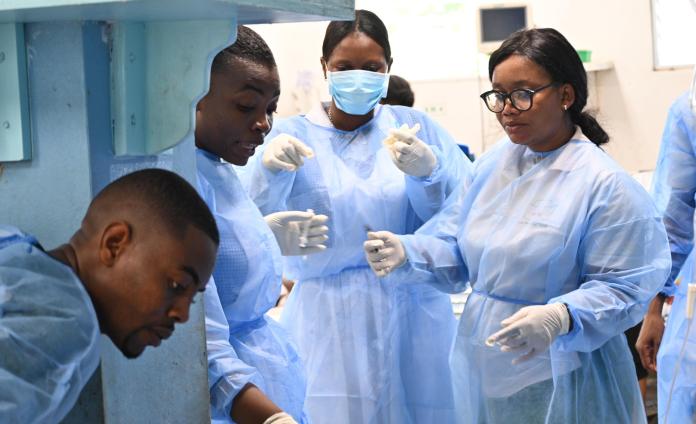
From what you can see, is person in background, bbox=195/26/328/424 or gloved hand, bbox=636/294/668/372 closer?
person in background, bbox=195/26/328/424

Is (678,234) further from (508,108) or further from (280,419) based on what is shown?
(280,419)

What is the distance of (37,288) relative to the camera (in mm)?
969

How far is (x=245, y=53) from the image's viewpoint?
1.67 m

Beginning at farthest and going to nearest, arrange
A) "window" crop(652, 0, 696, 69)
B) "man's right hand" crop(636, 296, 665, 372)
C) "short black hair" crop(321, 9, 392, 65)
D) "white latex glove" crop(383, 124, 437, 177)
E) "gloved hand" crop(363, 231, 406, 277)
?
1. "window" crop(652, 0, 696, 69)
2. "man's right hand" crop(636, 296, 665, 372)
3. "short black hair" crop(321, 9, 392, 65)
4. "white latex glove" crop(383, 124, 437, 177)
5. "gloved hand" crop(363, 231, 406, 277)

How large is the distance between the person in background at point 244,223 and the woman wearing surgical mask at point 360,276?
2.07 feet

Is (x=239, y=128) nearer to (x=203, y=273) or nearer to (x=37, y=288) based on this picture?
(x=203, y=273)

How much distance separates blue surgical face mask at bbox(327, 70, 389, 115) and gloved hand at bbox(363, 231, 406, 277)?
0.38 meters

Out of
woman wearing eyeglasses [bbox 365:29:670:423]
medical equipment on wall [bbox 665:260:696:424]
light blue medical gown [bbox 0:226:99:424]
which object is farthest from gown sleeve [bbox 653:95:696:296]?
light blue medical gown [bbox 0:226:99:424]

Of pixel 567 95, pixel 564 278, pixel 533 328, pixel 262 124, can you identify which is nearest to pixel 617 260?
pixel 564 278

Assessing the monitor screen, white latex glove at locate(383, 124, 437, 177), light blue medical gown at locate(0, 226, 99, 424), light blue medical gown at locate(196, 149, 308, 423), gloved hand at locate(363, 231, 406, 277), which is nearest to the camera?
light blue medical gown at locate(0, 226, 99, 424)

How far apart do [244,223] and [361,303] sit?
817mm

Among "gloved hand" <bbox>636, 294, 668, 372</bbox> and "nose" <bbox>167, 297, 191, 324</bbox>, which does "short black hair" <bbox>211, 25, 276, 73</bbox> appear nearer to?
"nose" <bbox>167, 297, 191, 324</bbox>

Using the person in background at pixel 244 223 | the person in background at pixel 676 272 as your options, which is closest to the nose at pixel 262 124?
the person in background at pixel 244 223

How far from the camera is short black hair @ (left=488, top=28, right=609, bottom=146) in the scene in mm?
2039
